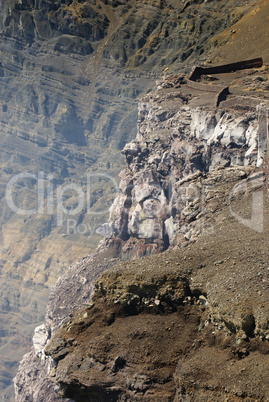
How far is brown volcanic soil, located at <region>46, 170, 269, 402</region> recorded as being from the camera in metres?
15.0

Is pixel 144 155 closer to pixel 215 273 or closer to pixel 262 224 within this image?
pixel 262 224

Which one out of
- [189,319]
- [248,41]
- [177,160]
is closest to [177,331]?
[189,319]

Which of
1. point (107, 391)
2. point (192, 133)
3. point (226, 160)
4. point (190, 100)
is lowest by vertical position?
point (107, 391)

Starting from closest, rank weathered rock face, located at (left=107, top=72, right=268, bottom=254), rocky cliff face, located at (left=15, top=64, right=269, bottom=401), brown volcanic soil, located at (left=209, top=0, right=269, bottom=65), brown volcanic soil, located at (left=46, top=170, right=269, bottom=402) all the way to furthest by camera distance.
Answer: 1. brown volcanic soil, located at (left=46, top=170, right=269, bottom=402)
2. rocky cliff face, located at (left=15, top=64, right=269, bottom=401)
3. weathered rock face, located at (left=107, top=72, right=268, bottom=254)
4. brown volcanic soil, located at (left=209, top=0, right=269, bottom=65)

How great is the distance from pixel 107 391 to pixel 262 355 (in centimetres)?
721

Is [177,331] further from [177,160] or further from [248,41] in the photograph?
[248,41]

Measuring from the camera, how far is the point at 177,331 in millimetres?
18188

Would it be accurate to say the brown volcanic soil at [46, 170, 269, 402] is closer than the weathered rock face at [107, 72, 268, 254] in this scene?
Yes

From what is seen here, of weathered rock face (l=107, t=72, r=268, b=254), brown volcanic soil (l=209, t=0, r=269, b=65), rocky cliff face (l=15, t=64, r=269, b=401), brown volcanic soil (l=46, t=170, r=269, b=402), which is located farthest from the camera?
brown volcanic soil (l=209, t=0, r=269, b=65)

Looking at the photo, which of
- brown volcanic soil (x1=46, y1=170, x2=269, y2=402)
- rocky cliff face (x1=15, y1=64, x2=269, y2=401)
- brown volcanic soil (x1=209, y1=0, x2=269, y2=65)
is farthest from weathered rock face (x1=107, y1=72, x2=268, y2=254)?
brown volcanic soil (x1=46, y1=170, x2=269, y2=402)

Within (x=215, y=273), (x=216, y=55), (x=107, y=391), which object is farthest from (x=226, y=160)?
(x=216, y=55)

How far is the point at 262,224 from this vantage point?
24.8 m

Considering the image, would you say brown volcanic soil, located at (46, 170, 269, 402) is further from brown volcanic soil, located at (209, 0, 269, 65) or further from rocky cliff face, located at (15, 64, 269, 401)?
brown volcanic soil, located at (209, 0, 269, 65)

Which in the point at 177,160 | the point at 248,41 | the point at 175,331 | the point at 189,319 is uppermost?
the point at 248,41
